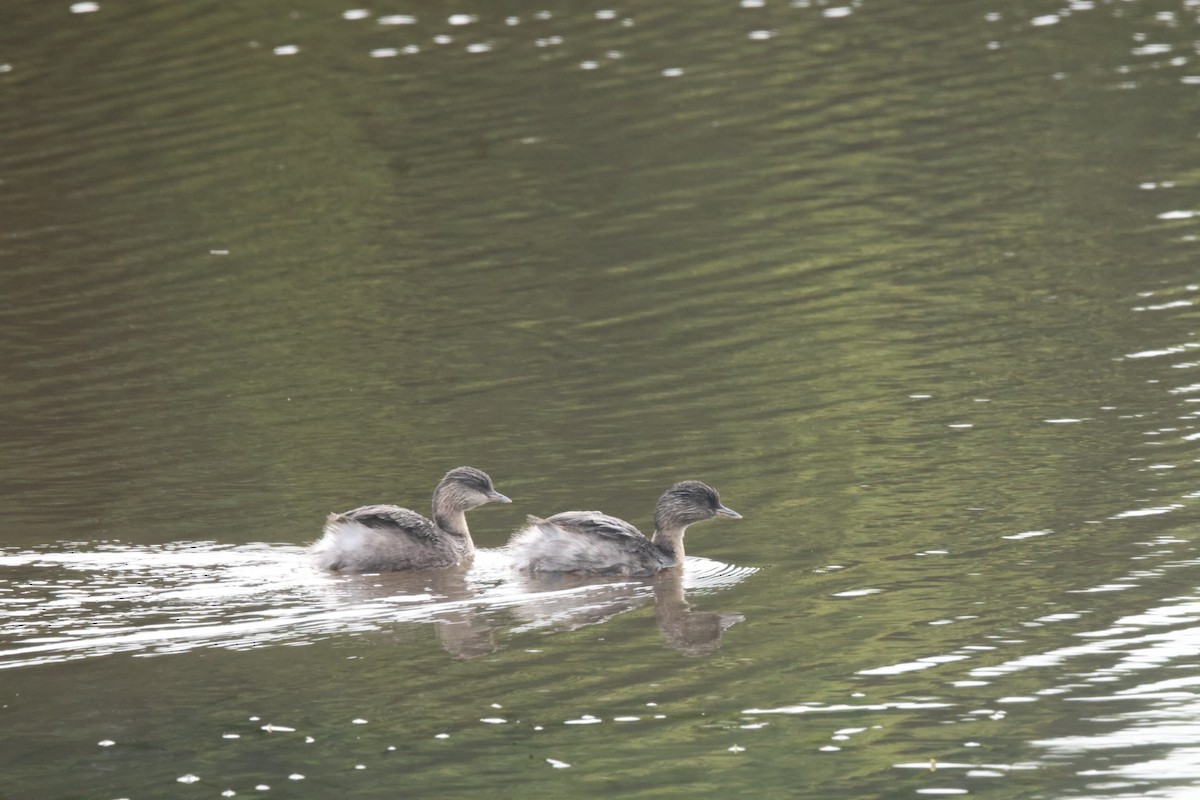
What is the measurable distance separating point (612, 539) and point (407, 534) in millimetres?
1417

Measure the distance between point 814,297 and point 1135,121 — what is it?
7984mm

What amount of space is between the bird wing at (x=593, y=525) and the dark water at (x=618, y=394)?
384mm

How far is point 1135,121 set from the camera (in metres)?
25.2

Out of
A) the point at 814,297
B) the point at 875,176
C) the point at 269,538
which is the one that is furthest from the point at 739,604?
the point at 875,176

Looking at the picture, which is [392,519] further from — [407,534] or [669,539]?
[669,539]

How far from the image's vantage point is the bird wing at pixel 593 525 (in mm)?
12500

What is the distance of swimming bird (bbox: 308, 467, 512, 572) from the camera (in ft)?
41.8

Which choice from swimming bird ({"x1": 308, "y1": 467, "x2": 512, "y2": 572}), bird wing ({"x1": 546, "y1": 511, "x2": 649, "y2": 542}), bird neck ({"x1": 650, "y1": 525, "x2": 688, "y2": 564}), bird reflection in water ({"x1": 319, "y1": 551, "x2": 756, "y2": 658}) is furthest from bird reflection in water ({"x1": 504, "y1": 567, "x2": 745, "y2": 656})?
swimming bird ({"x1": 308, "y1": 467, "x2": 512, "y2": 572})

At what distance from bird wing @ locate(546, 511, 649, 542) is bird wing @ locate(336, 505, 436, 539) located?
0.93 m

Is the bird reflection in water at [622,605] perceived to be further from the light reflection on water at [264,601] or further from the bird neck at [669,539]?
the bird neck at [669,539]

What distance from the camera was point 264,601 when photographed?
12.0 m

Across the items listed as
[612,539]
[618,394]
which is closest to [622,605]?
[612,539]

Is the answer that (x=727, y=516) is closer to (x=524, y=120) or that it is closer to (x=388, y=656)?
(x=388, y=656)

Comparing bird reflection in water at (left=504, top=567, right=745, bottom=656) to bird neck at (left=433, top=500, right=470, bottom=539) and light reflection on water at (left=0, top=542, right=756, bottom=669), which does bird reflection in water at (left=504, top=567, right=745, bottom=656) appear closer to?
light reflection on water at (left=0, top=542, right=756, bottom=669)
